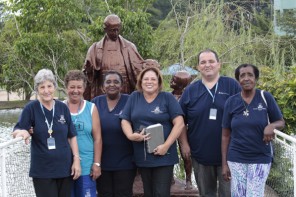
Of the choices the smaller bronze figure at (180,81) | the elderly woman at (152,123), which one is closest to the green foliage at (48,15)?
the smaller bronze figure at (180,81)

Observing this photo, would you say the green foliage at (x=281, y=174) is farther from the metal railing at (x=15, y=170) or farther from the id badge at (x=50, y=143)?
the metal railing at (x=15, y=170)

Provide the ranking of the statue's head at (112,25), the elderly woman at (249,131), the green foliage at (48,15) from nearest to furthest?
1. the elderly woman at (249,131)
2. the statue's head at (112,25)
3. the green foliage at (48,15)

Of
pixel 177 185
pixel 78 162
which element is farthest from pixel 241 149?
pixel 177 185

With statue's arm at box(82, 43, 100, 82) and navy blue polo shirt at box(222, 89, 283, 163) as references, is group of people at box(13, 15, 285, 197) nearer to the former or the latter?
navy blue polo shirt at box(222, 89, 283, 163)

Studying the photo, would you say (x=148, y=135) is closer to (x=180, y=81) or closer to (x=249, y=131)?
(x=249, y=131)

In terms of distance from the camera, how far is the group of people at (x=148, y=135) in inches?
155

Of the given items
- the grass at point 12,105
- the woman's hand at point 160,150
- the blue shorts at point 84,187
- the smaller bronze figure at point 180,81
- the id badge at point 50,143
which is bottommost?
the grass at point 12,105

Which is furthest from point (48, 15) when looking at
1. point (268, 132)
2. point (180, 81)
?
point (268, 132)

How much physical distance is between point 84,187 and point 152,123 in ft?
2.72

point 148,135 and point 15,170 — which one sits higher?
point 148,135

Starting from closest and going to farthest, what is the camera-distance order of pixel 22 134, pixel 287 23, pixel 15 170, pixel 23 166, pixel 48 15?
pixel 22 134 → pixel 15 170 → pixel 23 166 → pixel 48 15 → pixel 287 23

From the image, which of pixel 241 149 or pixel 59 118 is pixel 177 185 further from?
pixel 59 118

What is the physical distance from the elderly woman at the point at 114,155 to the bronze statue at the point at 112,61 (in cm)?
142

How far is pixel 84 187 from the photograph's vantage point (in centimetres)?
427
